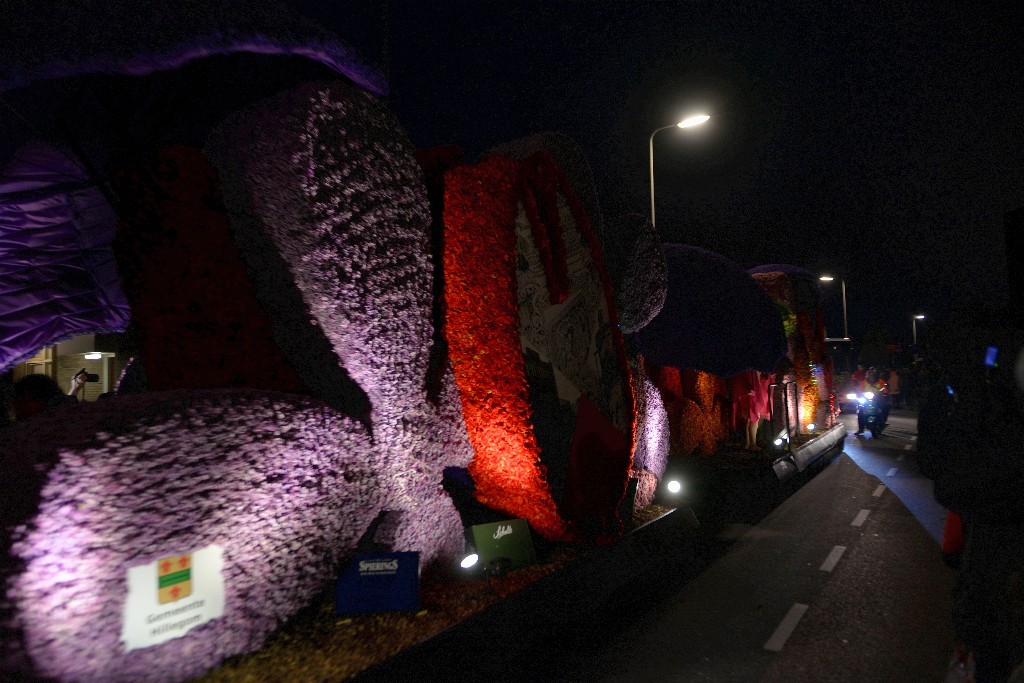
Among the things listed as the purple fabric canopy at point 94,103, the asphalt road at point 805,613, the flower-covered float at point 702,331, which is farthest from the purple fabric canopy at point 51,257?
the flower-covered float at point 702,331

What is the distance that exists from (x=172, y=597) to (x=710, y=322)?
26.8ft

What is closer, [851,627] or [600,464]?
[851,627]

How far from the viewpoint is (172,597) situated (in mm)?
3082

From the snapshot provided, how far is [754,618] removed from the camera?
5.21 metres

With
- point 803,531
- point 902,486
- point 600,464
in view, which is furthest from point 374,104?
point 902,486

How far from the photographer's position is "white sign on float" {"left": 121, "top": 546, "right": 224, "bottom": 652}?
296 cm

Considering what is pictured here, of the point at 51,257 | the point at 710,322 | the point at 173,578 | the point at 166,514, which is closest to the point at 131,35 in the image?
the point at 166,514

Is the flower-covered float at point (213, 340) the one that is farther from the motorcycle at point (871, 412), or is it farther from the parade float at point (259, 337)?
the motorcycle at point (871, 412)

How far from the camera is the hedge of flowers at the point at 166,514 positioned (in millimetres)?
2689

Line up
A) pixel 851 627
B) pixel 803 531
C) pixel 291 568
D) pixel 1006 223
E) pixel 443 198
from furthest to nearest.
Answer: pixel 803 531 → pixel 443 198 → pixel 851 627 → pixel 291 568 → pixel 1006 223

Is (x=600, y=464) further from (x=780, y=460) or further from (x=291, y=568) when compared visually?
(x=780, y=460)

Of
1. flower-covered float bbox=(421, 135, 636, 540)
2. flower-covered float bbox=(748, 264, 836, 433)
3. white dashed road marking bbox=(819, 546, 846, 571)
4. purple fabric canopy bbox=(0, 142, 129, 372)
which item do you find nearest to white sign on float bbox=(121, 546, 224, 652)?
flower-covered float bbox=(421, 135, 636, 540)

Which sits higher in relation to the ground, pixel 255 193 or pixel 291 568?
pixel 255 193

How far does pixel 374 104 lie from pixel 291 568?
10.3 feet
